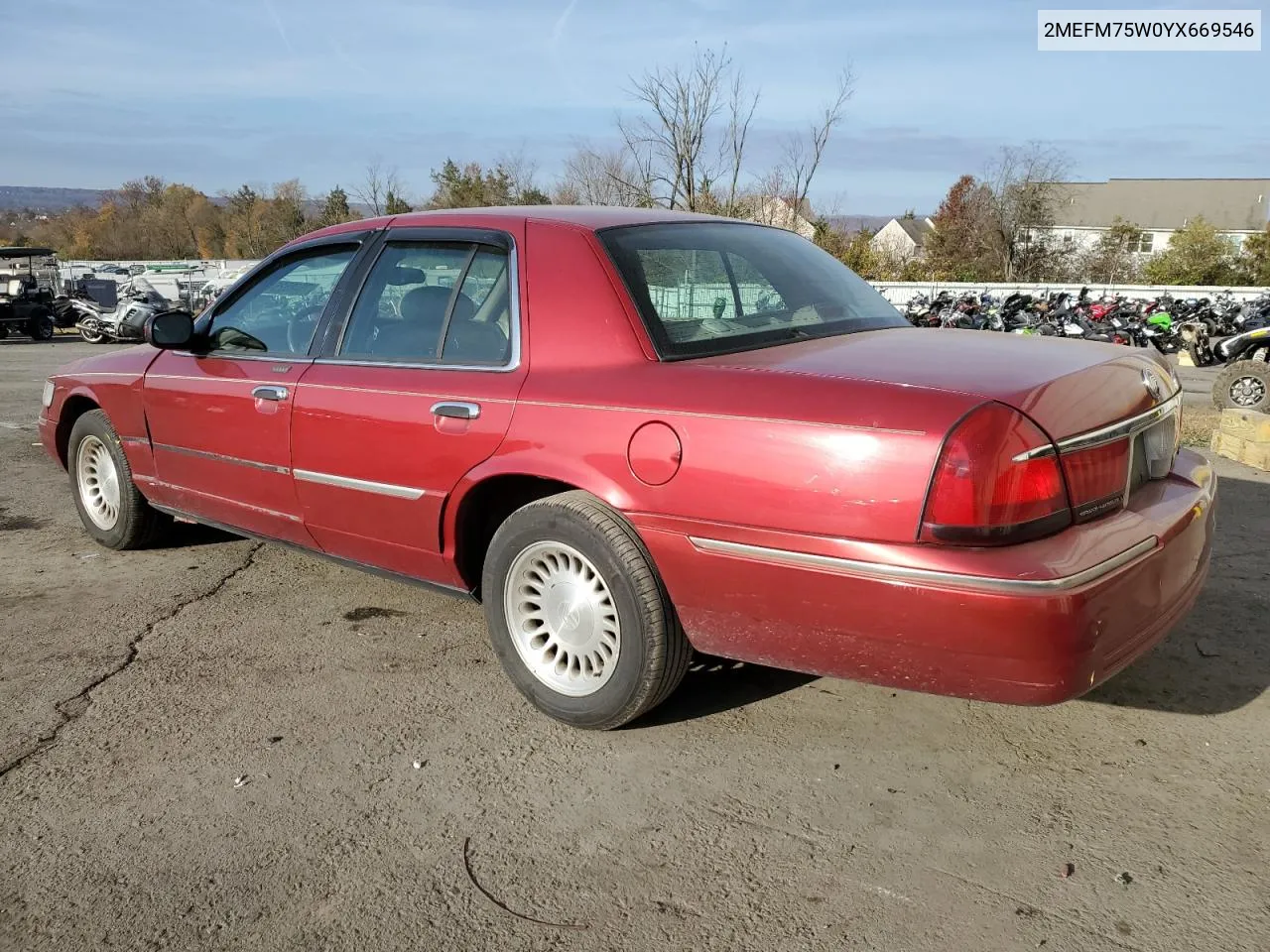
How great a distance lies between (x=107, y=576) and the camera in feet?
15.4

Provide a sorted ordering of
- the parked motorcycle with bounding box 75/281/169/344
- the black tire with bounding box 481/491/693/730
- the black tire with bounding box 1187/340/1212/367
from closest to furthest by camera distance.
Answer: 1. the black tire with bounding box 481/491/693/730
2. the black tire with bounding box 1187/340/1212/367
3. the parked motorcycle with bounding box 75/281/169/344

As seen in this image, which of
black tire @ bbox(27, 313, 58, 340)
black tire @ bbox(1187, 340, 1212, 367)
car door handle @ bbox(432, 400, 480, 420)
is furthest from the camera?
black tire @ bbox(27, 313, 58, 340)

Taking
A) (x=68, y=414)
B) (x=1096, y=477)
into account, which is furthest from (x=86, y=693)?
(x=1096, y=477)

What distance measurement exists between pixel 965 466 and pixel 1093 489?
47cm

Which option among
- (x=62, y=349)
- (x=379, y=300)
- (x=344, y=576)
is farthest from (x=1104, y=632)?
(x=62, y=349)

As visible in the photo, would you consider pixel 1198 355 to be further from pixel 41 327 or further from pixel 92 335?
pixel 41 327

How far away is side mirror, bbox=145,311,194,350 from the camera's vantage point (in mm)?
4238

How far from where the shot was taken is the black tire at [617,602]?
9.22 feet

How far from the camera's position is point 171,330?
4238 millimetres

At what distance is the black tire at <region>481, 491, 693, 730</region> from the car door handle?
13.9 inches

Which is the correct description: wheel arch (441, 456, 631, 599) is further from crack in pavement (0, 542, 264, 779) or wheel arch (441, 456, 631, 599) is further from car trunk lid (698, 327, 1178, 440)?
crack in pavement (0, 542, 264, 779)

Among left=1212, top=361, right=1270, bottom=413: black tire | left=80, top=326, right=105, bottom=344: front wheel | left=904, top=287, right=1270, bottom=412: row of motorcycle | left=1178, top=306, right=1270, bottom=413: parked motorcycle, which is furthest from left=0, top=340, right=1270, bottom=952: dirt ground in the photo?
left=80, top=326, right=105, bottom=344: front wheel

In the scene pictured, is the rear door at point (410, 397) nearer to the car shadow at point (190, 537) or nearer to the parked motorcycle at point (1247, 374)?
the car shadow at point (190, 537)

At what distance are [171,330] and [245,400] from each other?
59 centimetres
